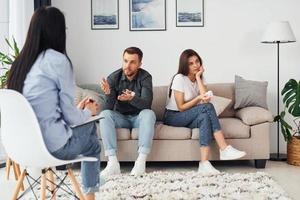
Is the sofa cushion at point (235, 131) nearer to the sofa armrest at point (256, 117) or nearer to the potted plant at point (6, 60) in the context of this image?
the sofa armrest at point (256, 117)

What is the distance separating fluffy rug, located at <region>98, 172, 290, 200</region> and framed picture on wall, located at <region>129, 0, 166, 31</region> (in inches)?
78.7

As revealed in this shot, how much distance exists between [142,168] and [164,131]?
45 centimetres

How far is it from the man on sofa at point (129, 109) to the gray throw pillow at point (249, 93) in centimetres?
107

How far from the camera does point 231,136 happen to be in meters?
3.82

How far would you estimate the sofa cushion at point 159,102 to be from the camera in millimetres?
4426

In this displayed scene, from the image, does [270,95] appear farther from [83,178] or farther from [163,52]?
[83,178]

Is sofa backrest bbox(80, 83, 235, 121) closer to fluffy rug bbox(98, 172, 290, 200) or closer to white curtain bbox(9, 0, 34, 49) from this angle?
white curtain bbox(9, 0, 34, 49)

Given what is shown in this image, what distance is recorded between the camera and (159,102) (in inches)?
175

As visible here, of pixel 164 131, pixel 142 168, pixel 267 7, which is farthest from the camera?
pixel 267 7

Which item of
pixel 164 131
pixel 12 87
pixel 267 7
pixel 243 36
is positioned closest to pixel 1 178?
pixel 164 131

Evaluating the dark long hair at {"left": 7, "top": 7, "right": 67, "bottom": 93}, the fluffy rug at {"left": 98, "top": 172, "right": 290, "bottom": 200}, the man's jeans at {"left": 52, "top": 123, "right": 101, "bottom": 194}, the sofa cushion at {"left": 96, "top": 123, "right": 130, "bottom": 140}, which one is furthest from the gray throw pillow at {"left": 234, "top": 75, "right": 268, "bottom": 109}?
the dark long hair at {"left": 7, "top": 7, "right": 67, "bottom": 93}

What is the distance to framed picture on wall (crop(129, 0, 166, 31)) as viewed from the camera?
4.85 m

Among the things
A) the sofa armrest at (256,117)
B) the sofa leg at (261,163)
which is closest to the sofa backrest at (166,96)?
the sofa armrest at (256,117)

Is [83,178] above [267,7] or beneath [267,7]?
beneath
